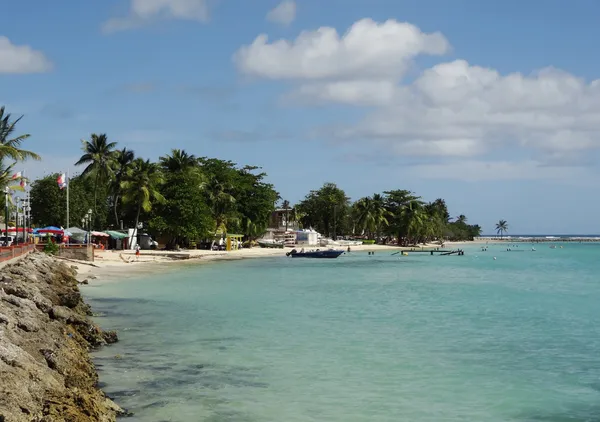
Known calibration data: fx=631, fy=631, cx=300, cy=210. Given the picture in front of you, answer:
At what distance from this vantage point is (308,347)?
763 inches

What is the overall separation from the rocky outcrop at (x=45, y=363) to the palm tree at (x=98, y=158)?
51892mm

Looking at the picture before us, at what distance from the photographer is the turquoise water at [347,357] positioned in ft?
42.3

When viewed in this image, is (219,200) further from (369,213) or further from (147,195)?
(369,213)

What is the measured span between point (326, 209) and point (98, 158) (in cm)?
7237

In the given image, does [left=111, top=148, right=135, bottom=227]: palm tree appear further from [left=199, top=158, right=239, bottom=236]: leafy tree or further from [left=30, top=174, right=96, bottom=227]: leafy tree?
[left=199, top=158, right=239, bottom=236]: leafy tree

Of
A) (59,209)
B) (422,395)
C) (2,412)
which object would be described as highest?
(59,209)

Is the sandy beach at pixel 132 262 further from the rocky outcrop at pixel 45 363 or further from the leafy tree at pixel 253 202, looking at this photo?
the rocky outcrop at pixel 45 363

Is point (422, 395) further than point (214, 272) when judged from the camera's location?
No

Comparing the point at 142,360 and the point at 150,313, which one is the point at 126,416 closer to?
the point at 142,360

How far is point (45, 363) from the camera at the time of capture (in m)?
11.7

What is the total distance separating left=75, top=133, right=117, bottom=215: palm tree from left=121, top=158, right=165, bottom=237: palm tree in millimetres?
2338

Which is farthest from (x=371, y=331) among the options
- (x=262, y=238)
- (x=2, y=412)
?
(x=262, y=238)

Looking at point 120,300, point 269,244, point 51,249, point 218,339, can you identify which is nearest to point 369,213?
point 269,244

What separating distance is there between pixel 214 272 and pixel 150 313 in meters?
26.9
